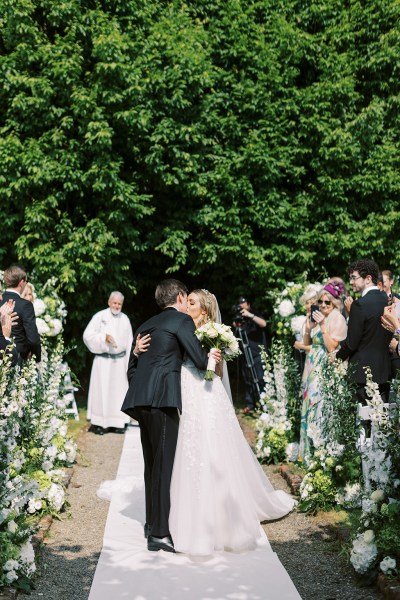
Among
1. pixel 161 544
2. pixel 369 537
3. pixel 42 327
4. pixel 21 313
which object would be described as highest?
pixel 42 327

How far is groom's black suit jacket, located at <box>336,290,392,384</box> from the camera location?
7.17 metres

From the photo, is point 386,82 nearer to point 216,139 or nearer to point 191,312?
point 216,139

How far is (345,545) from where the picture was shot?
5809mm

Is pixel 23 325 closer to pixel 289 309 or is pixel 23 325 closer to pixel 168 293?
pixel 168 293

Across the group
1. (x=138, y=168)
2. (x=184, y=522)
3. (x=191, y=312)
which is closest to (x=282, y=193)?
(x=138, y=168)

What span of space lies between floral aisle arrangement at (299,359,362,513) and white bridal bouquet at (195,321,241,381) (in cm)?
117

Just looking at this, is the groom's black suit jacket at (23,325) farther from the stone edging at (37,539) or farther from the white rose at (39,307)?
the white rose at (39,307)

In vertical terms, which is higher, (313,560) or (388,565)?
(388,565)

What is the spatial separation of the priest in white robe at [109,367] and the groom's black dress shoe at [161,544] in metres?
6.04

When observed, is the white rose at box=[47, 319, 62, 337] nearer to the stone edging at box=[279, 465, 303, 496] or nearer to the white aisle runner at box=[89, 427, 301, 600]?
the stone edging at box=[279, 465, 303, 496]

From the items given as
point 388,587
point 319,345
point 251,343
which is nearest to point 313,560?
point 388,587

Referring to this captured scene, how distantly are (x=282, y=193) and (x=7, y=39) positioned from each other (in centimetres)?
555

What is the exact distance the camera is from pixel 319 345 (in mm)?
8469

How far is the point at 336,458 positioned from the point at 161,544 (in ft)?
6.13
